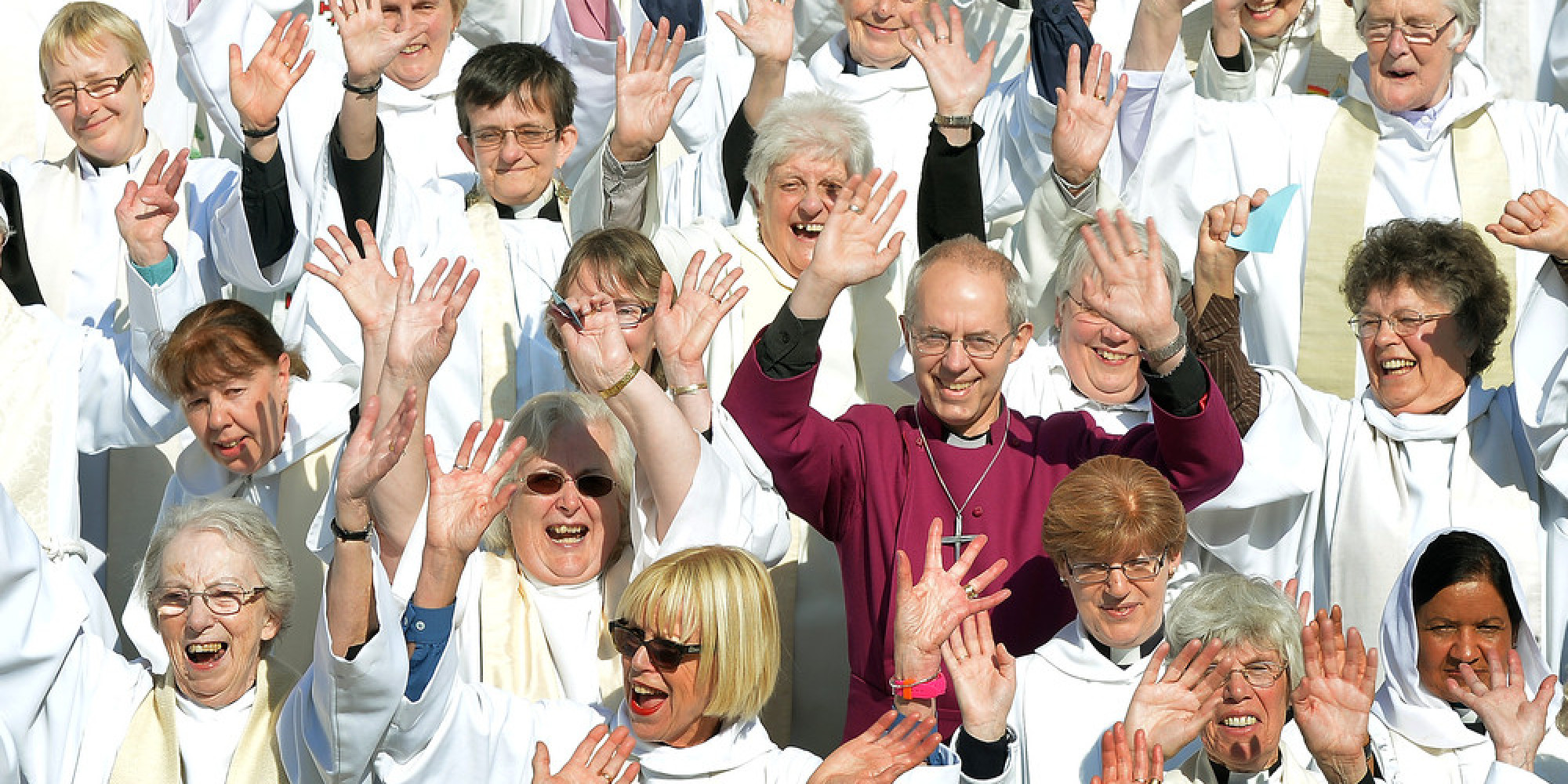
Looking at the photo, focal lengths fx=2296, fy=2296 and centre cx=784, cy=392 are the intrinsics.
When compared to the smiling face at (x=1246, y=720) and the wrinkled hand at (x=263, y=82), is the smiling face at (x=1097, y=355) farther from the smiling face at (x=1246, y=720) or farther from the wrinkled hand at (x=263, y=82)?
the wrinkled hand at (x=263, y=82)

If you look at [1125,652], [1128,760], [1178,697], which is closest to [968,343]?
[1125,652]

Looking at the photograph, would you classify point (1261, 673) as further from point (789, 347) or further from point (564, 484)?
point (564, 484)

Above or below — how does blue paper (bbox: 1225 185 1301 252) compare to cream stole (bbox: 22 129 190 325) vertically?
above

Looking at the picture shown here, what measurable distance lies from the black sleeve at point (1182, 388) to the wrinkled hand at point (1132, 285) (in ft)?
0.26

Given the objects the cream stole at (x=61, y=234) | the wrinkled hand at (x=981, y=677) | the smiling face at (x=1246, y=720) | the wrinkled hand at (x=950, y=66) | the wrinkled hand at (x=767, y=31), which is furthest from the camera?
the cream stole at (x=61, y=234)

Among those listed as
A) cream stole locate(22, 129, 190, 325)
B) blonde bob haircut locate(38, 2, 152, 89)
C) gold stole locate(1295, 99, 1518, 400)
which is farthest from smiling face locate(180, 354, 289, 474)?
gold stole locate(1295, 99, 1518, 400)

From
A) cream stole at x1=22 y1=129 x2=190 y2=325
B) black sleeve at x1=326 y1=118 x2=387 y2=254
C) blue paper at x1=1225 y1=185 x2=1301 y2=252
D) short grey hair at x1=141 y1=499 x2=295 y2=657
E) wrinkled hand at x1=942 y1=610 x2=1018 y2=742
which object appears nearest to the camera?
wrinkled hand at x1=942 y1=610 x2=1018 y2=742

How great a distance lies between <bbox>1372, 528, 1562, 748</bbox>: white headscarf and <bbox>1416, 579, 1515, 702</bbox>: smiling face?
26 mm

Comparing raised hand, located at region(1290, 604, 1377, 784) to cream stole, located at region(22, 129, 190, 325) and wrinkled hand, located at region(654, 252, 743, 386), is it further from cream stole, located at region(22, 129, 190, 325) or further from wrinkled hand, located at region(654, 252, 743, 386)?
cream stole, located at region(22, 129, 190, 325)

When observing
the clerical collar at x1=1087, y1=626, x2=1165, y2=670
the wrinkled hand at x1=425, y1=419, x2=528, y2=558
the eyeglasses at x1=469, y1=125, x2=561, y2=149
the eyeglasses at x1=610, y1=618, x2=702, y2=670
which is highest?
the eyeglasses at x1=469, y1=125, x2=561, y2=149

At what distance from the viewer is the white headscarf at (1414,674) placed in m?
5.79

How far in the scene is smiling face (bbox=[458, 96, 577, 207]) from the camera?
704 centimetres

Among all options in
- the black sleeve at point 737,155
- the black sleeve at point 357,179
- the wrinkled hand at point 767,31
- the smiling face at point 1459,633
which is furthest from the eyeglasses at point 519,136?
the smiling face at point 1459,633

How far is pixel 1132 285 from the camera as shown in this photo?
5.59m
